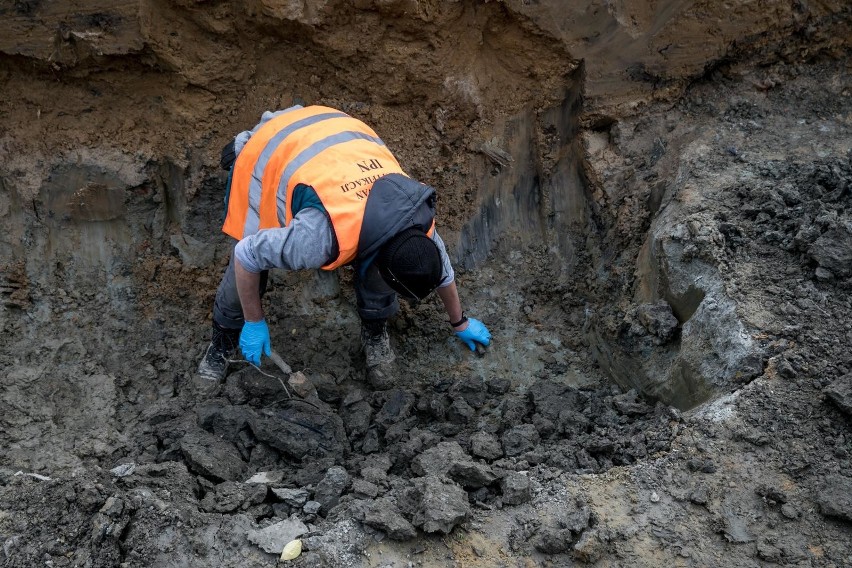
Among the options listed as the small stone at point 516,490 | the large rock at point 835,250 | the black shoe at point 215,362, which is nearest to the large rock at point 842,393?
the large rock at point 835,250

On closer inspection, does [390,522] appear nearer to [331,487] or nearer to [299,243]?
[331,487]

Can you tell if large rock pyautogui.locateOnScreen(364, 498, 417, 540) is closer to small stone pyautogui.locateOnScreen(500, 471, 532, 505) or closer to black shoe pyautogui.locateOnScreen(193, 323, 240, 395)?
small stone pyautogui.locateOnScreen(500, 471, 532, 505)

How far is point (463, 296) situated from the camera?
13.2ft

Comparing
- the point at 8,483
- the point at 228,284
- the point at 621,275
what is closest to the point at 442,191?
the point at 621,275

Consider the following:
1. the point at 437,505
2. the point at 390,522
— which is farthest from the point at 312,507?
the point at 437,505

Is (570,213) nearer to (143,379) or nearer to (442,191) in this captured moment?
(442,191)

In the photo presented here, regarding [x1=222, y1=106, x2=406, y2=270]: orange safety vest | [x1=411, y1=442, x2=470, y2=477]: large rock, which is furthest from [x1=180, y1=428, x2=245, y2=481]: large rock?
[x1=222, y1=106, x2=406, y2=270]: orange safety vest

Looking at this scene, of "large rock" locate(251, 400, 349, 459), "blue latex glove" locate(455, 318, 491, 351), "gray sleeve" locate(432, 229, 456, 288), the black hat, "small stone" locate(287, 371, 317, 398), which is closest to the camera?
the black hat

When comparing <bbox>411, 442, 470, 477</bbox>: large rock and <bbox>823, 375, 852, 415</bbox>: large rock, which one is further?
<bbox>411, 442, 470, 477</bbox>: large rock

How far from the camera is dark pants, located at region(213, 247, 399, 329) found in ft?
11.0

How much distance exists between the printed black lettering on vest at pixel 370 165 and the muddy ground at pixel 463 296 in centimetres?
110

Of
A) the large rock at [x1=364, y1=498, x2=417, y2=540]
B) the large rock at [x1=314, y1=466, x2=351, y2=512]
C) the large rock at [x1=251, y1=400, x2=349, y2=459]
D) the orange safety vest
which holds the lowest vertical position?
the large rock at [x1=251, y1=400, x2=349, y2=459]

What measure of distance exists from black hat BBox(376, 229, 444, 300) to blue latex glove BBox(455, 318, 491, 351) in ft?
2.83

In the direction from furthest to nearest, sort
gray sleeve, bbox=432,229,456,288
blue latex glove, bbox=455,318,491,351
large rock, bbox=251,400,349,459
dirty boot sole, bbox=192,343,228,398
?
blue latex glove, bbox=455,318,491,351, dirty boot sole, bbox=192,343,228,398, gray sleeve, bbox=432,229,456,288, large rock, bbox=251,400,349,459
